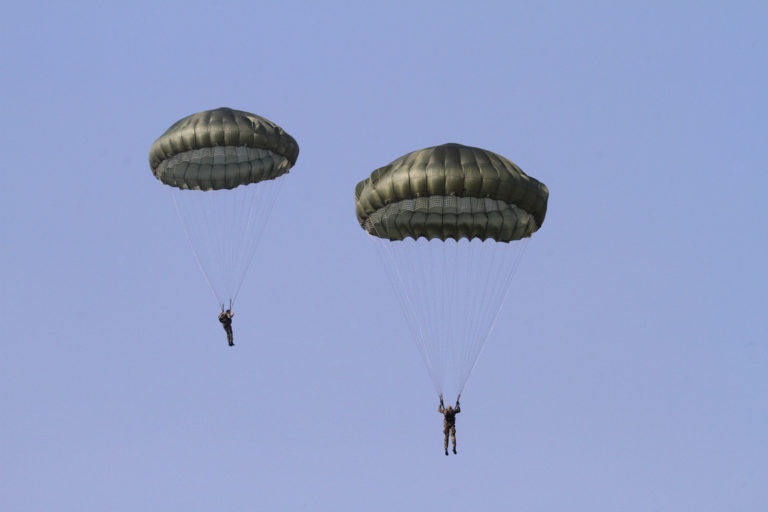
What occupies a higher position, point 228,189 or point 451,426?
point 228,189

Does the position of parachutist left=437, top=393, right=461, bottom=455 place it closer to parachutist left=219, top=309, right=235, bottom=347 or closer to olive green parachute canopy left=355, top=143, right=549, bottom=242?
olive green parachute canopy left=355, top=143, right=549, bottom=242

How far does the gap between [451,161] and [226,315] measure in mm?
11966

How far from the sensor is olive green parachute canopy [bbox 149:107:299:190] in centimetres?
5006

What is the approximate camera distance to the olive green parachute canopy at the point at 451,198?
142 ft

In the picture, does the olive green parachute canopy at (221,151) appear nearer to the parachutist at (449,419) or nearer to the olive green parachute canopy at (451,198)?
the olive green parachute canopy at (451,198)

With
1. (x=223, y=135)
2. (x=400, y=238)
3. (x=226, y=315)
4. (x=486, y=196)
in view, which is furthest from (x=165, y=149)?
(x=486, y=196)

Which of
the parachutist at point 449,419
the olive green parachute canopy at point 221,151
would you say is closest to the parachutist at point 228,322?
the olive green parachute canopy at point 221,151

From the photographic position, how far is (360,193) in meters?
45.7

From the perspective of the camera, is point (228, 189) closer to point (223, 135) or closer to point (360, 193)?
point (223, 135)

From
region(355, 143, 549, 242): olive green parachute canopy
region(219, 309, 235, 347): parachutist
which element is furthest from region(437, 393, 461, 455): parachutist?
region(219, 309, 235, 347): parachutist

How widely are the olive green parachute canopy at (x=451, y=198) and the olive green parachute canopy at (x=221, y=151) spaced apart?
599 centimetres

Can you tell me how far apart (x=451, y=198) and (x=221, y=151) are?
391 inches

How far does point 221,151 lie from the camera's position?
50.3 metres

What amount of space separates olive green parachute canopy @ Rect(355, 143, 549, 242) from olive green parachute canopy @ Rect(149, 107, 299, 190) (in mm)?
5993
